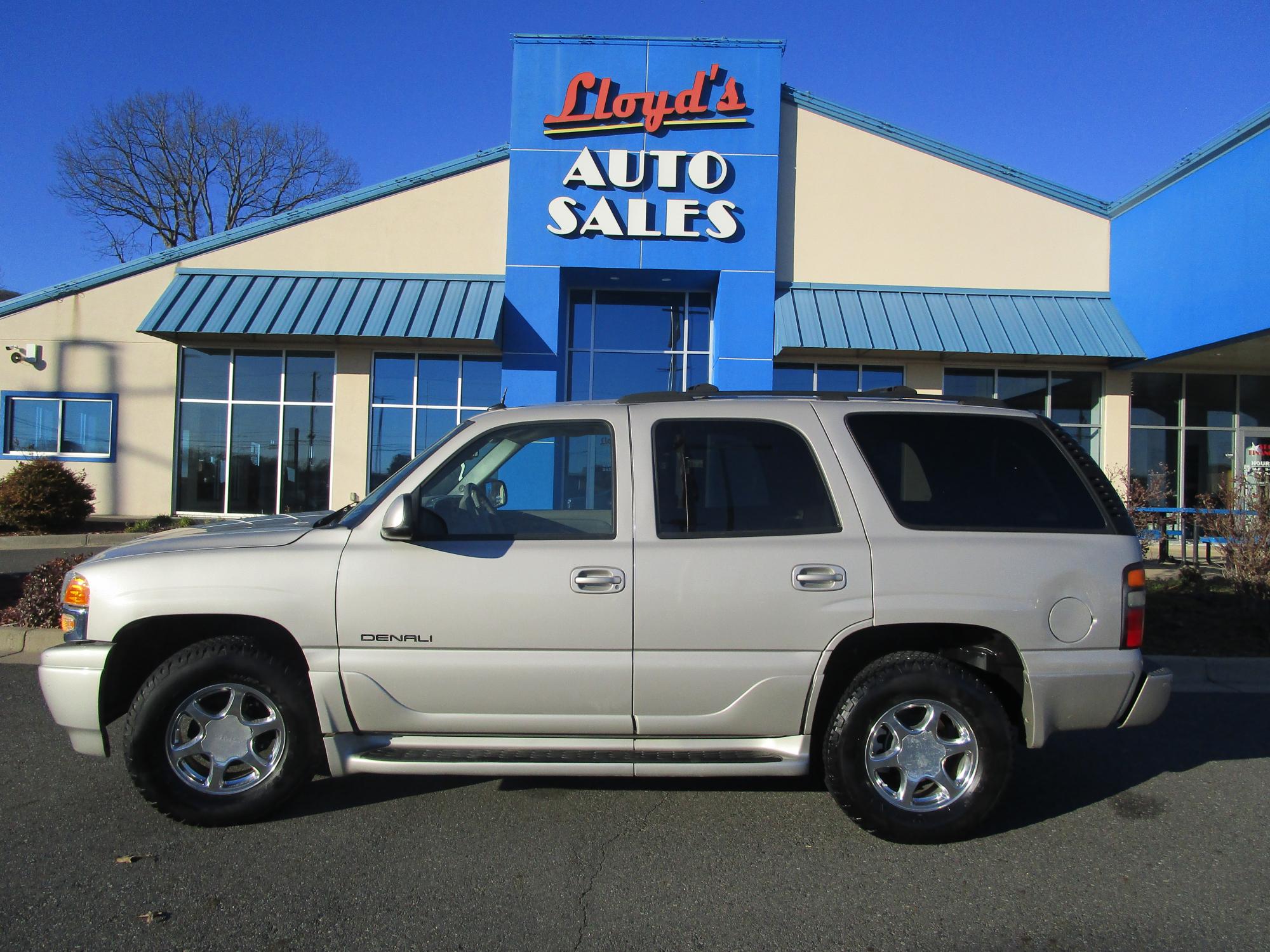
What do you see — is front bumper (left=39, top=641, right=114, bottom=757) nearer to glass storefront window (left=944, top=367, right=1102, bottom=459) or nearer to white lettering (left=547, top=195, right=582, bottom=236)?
white lettering (left=547, top=195, right=582, bottom=236)

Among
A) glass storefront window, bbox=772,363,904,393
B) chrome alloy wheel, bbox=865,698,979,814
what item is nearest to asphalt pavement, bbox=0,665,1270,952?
chrome alloy wheel, bbox=865,698,979,814

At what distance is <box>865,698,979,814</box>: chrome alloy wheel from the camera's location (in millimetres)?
3652

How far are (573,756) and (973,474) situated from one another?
7.33ft

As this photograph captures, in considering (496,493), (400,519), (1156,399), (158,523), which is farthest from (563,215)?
(400,519)

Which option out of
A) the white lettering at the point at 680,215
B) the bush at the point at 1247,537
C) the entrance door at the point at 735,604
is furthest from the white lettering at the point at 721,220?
the entrance door at the point at 735,604

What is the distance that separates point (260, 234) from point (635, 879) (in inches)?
599

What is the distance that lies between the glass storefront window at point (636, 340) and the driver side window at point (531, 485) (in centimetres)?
1190

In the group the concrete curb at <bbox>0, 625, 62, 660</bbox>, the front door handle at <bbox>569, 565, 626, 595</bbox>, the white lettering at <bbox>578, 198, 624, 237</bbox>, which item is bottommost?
the concrete curb at <bbox>0, 625, 62, 660</bbox>

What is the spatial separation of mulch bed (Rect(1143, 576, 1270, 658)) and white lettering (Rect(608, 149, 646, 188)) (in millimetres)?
10607

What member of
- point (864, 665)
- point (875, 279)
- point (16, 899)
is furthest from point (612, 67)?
point (16, 899)

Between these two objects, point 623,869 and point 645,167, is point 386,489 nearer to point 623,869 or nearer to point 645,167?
point 623,869

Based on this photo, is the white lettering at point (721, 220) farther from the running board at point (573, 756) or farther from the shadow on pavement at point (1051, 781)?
the running board at point (573, 756)

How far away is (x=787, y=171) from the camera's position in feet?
50.8

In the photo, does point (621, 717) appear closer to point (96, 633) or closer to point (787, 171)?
point (96, 633)
